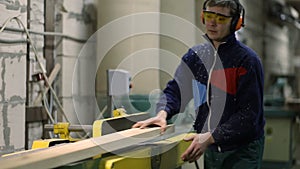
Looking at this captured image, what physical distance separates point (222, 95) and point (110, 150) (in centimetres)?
60

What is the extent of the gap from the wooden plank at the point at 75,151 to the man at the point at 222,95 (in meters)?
0.16

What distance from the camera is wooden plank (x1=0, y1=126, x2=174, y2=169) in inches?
34.0

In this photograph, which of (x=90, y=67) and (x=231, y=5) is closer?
(x=231, y=5)

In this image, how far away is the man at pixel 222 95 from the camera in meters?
1.42

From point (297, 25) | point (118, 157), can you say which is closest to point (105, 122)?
point (118, 157)

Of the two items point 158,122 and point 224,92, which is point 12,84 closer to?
point 158,122

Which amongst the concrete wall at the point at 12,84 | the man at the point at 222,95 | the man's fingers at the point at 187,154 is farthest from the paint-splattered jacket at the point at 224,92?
the concrete wall at the point at 12,84

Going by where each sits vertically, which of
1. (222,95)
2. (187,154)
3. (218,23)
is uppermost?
(218,23)

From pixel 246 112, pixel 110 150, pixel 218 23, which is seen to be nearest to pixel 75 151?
pixel 110 150

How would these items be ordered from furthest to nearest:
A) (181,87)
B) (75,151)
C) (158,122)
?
1. (181,87)
2. (158,122)
3. (75,151)

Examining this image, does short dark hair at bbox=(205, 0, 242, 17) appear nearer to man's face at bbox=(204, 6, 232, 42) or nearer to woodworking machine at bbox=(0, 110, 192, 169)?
man's face at bbox=(204, 6, 232, 42)

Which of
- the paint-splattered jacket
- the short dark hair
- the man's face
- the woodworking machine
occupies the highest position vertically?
the short dark hair

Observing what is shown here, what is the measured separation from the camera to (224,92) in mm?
1521

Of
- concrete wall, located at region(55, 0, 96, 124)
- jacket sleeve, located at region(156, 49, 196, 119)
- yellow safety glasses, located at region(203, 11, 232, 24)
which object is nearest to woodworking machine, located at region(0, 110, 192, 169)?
jacket sleeve, located at region(156, 49, 196, 119)
